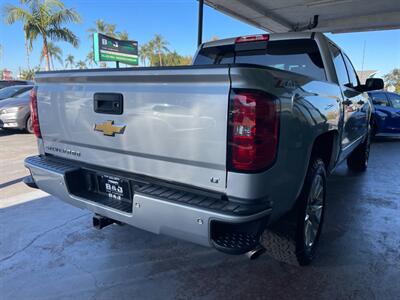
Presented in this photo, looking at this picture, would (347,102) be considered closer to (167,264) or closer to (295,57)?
(295,57)

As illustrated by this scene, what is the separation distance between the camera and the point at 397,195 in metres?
4.66

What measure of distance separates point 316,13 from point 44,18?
1553 centimetres

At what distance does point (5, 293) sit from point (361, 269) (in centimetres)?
278

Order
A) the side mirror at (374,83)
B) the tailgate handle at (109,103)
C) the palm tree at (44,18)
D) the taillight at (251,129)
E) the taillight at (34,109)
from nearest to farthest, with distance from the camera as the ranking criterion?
the taillight at (251,129), the tailgate handle at (109,103), the taillight at (34,109), the side mirror at (374,83), the palm tree at (44,18)

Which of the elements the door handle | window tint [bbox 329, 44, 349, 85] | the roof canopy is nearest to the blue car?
the roof canopy

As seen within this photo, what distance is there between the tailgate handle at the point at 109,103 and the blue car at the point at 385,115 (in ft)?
29.4

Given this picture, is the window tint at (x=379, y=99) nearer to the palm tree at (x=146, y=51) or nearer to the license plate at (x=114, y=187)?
the license plate at (x=114, y=187)

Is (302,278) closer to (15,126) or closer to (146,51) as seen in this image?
(15,126)

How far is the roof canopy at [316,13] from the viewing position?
9383mm

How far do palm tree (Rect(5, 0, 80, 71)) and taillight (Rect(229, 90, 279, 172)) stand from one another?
2085cm

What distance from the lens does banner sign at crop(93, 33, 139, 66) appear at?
22.4 metres

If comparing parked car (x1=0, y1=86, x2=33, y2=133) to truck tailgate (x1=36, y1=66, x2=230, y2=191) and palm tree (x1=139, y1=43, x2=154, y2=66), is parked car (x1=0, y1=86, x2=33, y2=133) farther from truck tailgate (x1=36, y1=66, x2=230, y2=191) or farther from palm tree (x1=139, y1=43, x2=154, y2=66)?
palm tree (x1=139, y1=43, x2=154, y2=66)

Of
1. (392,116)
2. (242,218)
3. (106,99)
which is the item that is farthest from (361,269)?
(392,116)

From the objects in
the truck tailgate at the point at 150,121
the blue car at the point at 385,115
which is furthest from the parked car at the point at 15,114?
the blue car at the point at 385,115
